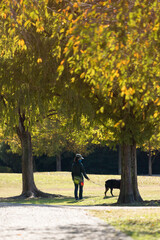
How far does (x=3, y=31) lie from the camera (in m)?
15.3

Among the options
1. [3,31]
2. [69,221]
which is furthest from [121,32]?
[3,31]

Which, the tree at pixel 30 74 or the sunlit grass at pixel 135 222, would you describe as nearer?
the sunlit grass at pixel 135 222

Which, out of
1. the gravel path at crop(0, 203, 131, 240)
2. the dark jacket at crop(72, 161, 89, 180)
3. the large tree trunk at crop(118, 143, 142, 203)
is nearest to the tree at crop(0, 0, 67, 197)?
the dark jacket at crop(72, 161, 89, 180)

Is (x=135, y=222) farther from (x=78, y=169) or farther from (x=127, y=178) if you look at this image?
(x=78, y=169)

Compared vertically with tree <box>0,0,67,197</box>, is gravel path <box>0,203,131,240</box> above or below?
below

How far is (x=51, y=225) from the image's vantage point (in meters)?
9.41

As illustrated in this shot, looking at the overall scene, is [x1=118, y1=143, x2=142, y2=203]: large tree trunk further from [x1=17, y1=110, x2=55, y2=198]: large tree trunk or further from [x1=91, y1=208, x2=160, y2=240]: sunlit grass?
[x1=17, y1=110, x2=55, y2=198]: large tree trunk

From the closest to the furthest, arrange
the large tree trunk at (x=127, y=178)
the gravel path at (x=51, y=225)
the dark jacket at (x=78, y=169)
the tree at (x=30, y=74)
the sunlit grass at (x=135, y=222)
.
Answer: the gravel path at (x=51, y=225)
the sunlit grass at (x=135, y=222)
the tree at (x=30, y=74)
the large tree trunk at (x=127, y=178)
the dark jacket at (x=78, y=169)

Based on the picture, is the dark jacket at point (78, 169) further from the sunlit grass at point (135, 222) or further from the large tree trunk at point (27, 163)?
the sunlit grass at point (135, 222)

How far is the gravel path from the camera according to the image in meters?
8.13

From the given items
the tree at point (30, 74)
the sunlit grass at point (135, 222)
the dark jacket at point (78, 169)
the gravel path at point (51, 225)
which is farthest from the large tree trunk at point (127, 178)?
the gravel path at point (51, 225)

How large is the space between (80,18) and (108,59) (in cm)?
87

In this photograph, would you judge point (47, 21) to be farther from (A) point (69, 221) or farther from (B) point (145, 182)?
(B) point (145, 182)

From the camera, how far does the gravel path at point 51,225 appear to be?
320 inches
